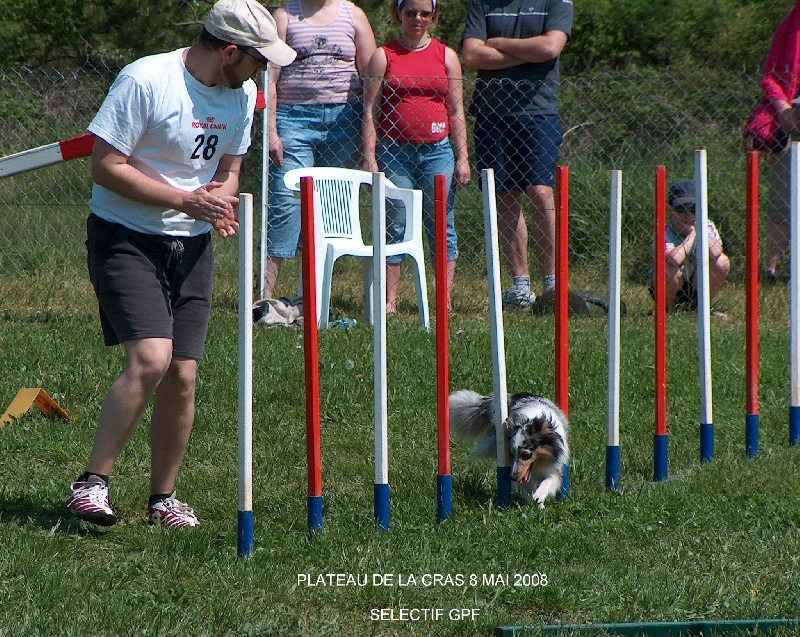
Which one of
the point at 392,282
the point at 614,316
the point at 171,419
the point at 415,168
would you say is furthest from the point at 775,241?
the point at 171,419

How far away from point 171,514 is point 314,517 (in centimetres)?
58

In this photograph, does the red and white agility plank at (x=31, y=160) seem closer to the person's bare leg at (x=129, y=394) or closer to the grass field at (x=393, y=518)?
the grass field at (x=393, y=518)

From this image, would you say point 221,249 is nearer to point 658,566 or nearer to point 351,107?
point 351,107

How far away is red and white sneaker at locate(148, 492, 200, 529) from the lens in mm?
3965

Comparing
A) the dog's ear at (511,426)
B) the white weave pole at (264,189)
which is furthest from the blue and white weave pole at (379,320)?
the white weave pole at (264,189)

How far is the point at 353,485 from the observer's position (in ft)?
15.3

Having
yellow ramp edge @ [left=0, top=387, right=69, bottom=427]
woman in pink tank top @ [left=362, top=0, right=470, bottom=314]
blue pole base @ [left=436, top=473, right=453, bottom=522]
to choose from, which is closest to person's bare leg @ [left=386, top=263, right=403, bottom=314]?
woman in pink tank top @ [left=362, top=0, right=470, bottom=314]

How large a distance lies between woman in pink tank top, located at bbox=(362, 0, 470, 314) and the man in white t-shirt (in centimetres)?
337

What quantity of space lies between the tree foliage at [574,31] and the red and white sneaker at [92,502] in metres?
8.53

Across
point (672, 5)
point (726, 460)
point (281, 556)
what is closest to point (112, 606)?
point (281, 556)

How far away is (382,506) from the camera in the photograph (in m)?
3.92

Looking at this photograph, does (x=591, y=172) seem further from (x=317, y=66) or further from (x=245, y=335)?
(x=245, y=335)

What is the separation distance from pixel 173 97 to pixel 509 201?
13.7 ft

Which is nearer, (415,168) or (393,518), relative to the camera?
(393,518)
